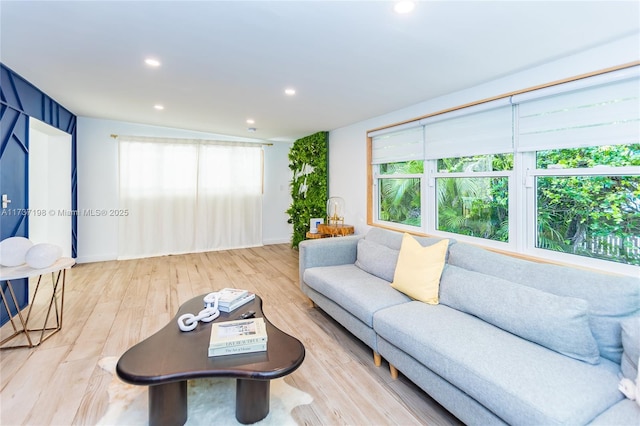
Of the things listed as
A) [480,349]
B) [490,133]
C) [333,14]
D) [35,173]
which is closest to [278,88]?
[333,14]

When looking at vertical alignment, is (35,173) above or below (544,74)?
below

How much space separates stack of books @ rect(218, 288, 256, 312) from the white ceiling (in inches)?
69.9

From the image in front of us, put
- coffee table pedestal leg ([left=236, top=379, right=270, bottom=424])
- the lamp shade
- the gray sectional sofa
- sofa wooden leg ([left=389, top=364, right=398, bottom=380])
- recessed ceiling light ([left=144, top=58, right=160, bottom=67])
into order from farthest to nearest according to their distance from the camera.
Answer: the lamp shade
recessed ceiling light ([left=144, top=58, right=160, bottom=67])
sofa wooden leg ([left=389, top=364, right=398, bottom=380])
coffee table pedestal leg ([left=236, top=379, right=270, bottom=424])
the gray sectional sofa

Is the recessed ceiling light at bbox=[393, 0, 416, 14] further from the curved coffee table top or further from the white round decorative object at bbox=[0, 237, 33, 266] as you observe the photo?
the white round decorative object at bbox=[0, 237, 33, 266]

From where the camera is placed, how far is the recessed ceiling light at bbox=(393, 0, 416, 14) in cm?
155

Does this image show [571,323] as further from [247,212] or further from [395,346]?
[247,212]

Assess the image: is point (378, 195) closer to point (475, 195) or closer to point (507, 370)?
point (475, 195)

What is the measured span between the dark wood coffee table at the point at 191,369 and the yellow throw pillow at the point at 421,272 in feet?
3.44

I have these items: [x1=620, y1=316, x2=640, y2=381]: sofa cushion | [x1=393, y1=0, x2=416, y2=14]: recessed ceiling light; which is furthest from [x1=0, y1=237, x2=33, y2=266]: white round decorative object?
[x1=620, y1=316, x2=640, y2=381]: sofa cushion

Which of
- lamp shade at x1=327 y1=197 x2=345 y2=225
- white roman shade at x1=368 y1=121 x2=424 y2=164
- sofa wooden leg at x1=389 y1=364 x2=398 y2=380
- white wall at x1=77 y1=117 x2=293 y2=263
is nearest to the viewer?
sofa wooden leg at x1=389 y1=364 x2=398 y2=380

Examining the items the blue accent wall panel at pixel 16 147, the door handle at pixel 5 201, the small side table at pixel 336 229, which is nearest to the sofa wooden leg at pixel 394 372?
the small side table at pixel 336 229

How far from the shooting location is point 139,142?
17.3 feet

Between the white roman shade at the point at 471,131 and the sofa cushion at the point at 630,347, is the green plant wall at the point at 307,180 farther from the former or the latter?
the sofa cushion at the point at 630,347

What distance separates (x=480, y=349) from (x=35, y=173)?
543 cm
